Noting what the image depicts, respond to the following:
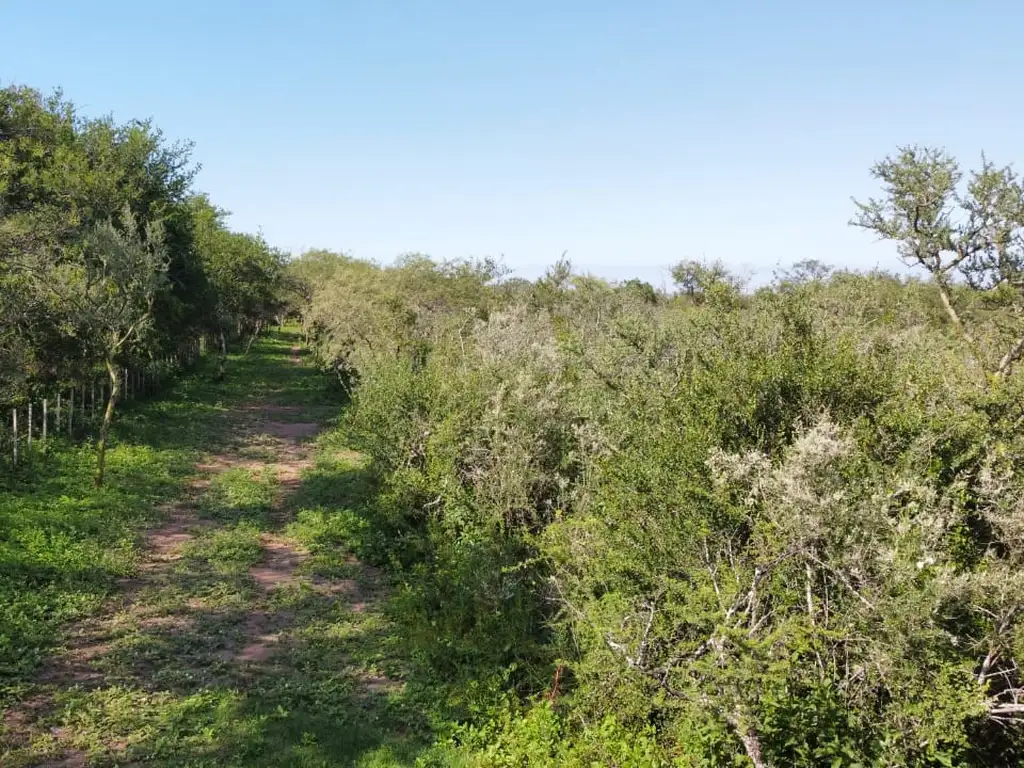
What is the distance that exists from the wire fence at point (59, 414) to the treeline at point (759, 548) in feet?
39.4

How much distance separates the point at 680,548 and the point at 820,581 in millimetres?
1557

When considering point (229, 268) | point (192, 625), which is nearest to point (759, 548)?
point (192, 625)

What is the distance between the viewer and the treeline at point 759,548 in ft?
20.7

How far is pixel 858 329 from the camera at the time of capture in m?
9.87

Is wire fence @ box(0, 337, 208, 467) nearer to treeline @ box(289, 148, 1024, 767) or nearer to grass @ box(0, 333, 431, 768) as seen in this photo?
grass @ box(0, 333, 431, 768)

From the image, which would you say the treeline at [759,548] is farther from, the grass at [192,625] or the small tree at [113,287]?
the small tree at [113,287]

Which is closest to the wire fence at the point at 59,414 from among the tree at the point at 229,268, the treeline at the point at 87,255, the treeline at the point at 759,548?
the treeline at the point at 87,255

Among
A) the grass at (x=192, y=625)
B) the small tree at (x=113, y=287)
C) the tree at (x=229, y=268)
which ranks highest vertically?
the tree at (x=229, y=268)

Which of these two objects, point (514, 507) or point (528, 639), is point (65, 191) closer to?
point (514, 507)

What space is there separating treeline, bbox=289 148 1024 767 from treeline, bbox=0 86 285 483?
30.9 feet

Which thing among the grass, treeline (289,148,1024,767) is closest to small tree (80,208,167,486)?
the grass

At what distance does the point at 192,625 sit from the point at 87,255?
1649cm

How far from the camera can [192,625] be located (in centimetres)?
1240

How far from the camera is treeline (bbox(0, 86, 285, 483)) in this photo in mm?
13583
